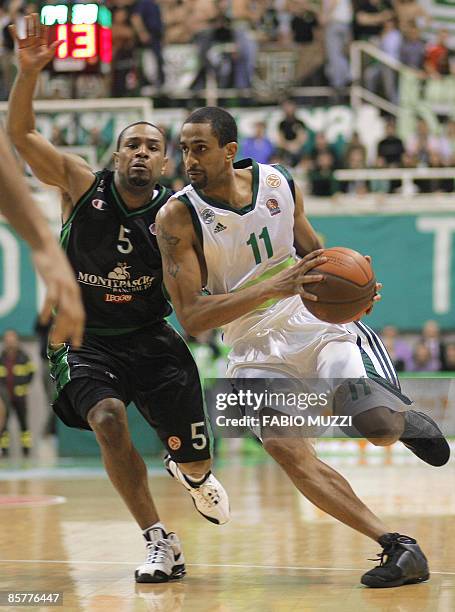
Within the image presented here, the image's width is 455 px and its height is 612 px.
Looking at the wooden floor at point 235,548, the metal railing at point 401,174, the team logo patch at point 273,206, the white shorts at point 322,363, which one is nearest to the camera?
the wooden floor at point 235,548

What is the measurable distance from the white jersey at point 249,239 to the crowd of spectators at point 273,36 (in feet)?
39.0

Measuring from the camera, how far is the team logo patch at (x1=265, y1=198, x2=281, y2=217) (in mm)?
5980

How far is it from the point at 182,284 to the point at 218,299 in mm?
225

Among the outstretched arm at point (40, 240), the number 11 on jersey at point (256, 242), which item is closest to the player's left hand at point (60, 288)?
the outstretched arm at point (40, 240)

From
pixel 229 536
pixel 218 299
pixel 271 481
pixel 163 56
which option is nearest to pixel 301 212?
pixel 218 299

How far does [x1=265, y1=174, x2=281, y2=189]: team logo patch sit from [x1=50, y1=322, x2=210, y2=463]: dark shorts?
1.05 metres

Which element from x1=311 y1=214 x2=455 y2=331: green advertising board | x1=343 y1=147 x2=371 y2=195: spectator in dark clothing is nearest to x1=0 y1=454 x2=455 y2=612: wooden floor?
x1=311 y1=214 x2=455 y2=331: green advertising board

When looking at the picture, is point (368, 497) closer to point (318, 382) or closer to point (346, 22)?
point (318, 382)

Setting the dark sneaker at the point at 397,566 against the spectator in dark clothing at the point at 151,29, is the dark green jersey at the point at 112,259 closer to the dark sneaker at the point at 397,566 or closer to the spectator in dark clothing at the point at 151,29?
the dark sneaker at the point at 397,566

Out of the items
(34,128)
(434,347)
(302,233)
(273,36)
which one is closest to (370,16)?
(273,36)

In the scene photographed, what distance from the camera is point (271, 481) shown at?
11281mm

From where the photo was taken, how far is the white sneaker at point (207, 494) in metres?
6.21

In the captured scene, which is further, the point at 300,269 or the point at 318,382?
the point at 318,382

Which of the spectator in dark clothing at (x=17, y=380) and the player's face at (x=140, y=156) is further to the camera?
the spectator in dark clothing at (x=17, y=380)
